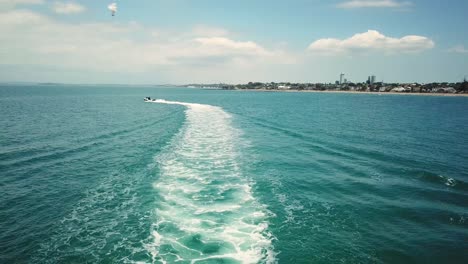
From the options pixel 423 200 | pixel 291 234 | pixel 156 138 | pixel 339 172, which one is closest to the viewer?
pixel 291 234

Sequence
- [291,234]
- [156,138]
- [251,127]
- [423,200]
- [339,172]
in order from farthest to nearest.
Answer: [251,127], [156,138], [339,172], [423,200], [291,234]

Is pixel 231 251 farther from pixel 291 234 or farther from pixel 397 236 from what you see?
pixel 397 236

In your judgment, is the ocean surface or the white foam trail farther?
the ocean surface

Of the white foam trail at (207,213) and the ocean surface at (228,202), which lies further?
the ocean surface at (228,202)

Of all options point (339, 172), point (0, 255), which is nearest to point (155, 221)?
point (0, 255)

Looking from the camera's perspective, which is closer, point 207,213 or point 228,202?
point 207,213

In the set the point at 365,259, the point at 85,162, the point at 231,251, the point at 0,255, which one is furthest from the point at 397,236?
the point at 85,162

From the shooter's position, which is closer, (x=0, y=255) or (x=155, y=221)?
(x=0, y=255)
